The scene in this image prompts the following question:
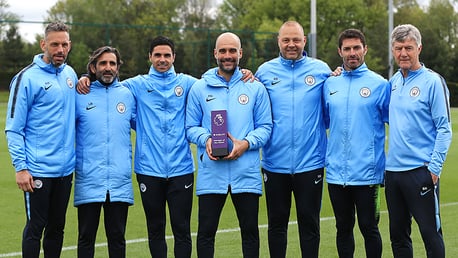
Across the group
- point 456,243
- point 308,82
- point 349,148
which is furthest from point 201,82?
point 456,243

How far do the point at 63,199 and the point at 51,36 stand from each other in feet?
4.13

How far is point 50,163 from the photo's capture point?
5477 millimetres

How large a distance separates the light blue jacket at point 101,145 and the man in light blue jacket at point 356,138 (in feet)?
5.36

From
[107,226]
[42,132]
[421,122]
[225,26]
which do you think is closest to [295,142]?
[421,122]

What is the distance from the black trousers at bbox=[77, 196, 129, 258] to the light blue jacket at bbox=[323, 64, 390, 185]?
171 centimetres

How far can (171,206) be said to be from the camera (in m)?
5.76

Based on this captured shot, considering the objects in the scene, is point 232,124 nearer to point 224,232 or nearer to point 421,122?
point 421,122

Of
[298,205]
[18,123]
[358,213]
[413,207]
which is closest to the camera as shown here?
[413,207]

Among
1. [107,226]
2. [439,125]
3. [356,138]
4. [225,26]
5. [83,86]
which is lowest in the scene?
[107,226]

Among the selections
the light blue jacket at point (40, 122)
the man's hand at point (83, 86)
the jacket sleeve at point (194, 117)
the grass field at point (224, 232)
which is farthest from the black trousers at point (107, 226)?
the grass field at point (224, 232)

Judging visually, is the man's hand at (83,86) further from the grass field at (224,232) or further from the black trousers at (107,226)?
the grass field at (224,232)

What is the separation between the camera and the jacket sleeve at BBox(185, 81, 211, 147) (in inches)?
220

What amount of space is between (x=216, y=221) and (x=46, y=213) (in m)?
1.30

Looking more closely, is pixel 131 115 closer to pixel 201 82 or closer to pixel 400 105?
pixel 201 82
